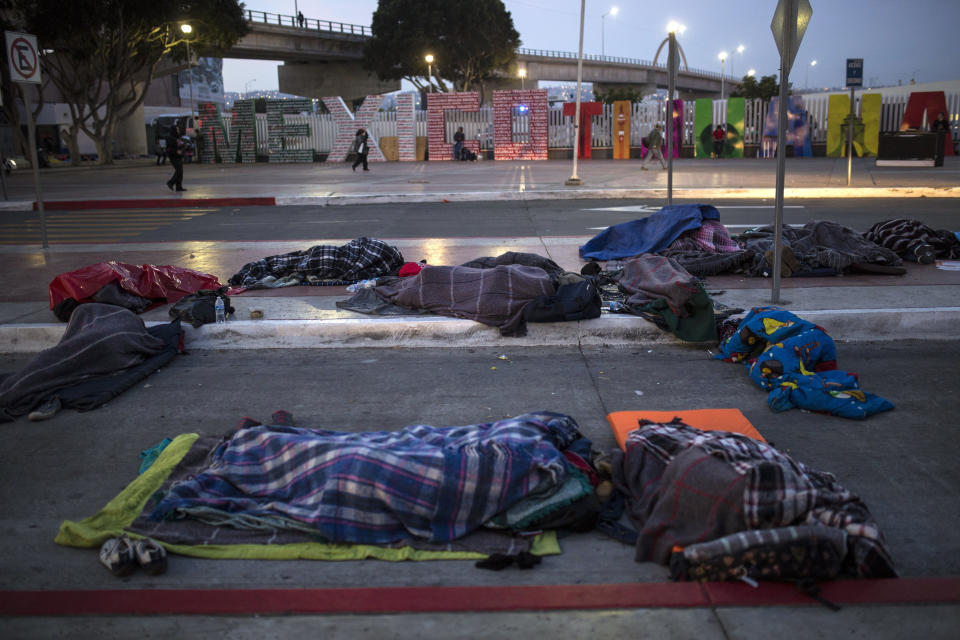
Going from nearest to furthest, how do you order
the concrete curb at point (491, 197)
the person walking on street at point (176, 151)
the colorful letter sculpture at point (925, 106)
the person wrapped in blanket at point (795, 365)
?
the person wrapped in blanket at point (795, 365) < the concrete curb at point (491, 197) < the person walking on street at point (176, 151) < the colorful letter sculpture at point (925, 106)

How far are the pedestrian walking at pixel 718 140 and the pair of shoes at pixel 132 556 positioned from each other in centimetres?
3233

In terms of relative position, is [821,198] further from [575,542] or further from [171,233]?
[575,542]

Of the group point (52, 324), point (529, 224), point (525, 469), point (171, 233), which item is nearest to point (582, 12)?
point (529, 224)

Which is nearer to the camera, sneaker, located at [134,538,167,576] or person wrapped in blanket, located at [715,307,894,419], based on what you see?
sneaker, located at [134,538,167,576]

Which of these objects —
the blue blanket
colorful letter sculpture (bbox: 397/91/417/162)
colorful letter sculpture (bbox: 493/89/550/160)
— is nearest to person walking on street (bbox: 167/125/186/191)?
the blue blanket

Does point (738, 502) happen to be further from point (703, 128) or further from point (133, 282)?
point (703, 128)

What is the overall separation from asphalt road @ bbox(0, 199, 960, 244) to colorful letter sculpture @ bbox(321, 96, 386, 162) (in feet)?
61.2

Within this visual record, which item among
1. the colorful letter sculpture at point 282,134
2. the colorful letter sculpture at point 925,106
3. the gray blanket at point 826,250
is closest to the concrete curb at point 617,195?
the gray blanket at point 826,250

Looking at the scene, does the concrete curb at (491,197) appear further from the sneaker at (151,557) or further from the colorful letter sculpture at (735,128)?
the colorful letter sculpture at (735,128)

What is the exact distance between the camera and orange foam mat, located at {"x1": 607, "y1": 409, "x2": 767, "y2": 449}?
13.6 feet

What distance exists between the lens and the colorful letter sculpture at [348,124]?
34312mm

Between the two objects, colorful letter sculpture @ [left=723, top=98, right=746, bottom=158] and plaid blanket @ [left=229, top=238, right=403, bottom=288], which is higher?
colorful letter sculpture @ [left=723, top=98, right=746, bottom=158]

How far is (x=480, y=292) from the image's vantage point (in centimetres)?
647

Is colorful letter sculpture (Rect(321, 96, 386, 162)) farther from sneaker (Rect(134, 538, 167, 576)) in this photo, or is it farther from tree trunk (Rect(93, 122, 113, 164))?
sneaker (Rect(134, 538, 167, 576))
